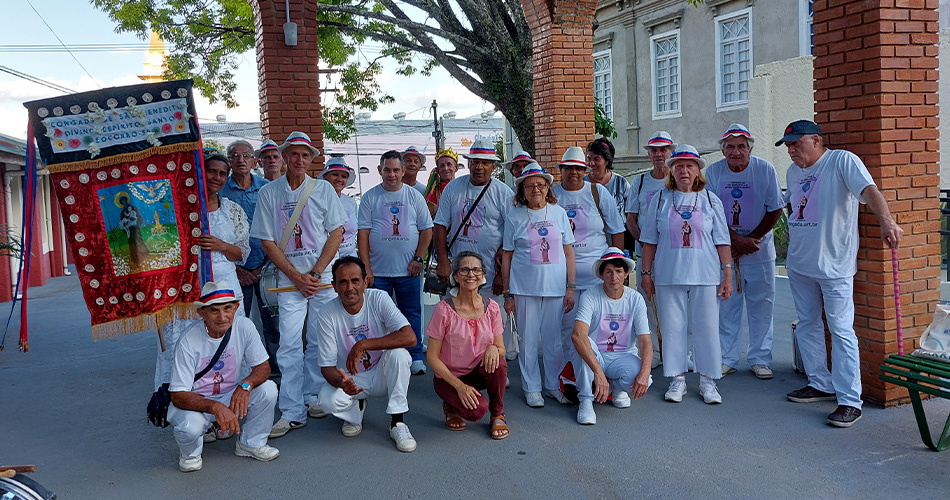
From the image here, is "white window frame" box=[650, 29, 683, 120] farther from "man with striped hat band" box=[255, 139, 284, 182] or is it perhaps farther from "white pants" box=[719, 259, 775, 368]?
"man with striped hat band" box=[255, 139, 284, 182]

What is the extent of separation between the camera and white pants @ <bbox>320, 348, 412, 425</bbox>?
505cm

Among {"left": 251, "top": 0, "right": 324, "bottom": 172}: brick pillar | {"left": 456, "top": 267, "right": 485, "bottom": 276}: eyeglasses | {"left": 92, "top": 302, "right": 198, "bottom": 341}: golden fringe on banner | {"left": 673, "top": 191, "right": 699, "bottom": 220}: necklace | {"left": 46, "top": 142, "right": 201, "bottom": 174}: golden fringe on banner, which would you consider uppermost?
{"left": 251, "top": 0, "right": 324, "bottom": 172}: brick pillar

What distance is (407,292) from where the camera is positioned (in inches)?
267

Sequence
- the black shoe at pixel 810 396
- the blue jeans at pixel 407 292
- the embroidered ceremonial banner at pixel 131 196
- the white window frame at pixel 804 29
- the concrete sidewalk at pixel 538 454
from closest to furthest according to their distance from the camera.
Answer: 1. the concrete sidewalk at pixel 538 454
2. the embroidered ceremonial banner at pixel 131 196
3. the black shoe at pixel 810 396
4. the blue jeans at pixel 407 292
5. the white window frame at pixel 804 29

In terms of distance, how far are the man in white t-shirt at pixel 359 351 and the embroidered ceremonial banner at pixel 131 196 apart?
0.98m

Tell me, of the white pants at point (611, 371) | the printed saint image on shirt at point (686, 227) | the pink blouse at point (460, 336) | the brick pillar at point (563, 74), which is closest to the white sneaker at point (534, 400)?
the white pants at point (611, 371)

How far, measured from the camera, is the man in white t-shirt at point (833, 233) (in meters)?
5.03

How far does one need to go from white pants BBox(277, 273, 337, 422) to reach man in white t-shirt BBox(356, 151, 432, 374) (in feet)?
3.22

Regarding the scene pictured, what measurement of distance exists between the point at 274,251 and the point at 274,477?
1.60m

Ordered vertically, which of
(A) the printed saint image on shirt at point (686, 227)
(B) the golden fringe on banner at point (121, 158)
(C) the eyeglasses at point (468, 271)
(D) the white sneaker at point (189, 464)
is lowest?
(D) the white sneaker at point (189, 464)

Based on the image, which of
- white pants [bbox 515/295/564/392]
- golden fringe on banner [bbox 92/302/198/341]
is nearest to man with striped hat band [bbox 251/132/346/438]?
golden fringe on banner [bbox 92/302/198/341]

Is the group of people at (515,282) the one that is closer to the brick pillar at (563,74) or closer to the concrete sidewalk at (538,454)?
the concrete sidewalk at (538,454)

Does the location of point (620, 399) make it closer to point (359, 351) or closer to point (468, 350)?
point (468, 350)

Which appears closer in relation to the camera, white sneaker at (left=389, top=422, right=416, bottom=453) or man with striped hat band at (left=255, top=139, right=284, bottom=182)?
white sneaker at (left=389, top=422, right=416, bottom=453)
